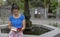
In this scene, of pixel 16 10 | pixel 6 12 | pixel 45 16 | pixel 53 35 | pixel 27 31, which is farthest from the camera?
pixel 45 16

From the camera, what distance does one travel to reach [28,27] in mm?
14023

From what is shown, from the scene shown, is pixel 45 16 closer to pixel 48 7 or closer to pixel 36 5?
pixel 48 7

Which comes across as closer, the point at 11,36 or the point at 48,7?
the point at 11,36

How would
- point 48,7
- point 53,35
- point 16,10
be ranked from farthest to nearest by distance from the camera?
point 48,7
point 53,35
point 16,10

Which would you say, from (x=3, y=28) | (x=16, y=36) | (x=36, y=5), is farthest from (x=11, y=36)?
(x=36, y=5)

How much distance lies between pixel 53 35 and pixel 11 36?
5.36 m

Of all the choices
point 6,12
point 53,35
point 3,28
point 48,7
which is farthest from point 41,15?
point 53,35

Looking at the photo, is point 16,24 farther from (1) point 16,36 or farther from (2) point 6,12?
(2) point 6,12

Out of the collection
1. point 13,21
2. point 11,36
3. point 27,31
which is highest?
point 13,21

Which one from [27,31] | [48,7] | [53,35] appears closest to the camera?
[53,35]

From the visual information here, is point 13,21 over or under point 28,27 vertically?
over

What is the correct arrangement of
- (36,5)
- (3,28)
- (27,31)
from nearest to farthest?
(27,31)
(3,28)
(36,5)

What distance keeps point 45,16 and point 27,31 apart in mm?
17385

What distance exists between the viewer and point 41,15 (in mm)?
30938
